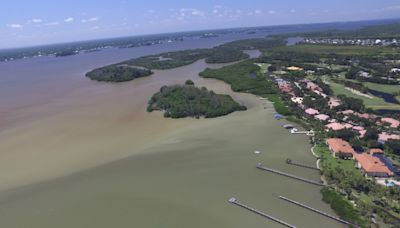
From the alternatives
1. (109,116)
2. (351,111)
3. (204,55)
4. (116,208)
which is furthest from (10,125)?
(204,55)

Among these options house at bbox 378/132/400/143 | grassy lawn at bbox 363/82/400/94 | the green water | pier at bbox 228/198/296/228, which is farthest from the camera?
grassy lawn at bbox 363/82/400/94

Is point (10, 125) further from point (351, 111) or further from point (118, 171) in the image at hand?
point (351, 111)

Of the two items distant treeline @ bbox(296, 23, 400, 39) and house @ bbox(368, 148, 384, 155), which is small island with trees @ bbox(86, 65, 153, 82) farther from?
distant treeline @ bbox(296, 23, 400, 39)

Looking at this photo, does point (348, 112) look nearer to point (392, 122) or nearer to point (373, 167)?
point (392, 122)

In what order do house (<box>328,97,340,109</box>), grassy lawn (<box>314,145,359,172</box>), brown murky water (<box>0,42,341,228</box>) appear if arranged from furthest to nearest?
1. house (<box>328,97,340,109</box>)
2. grassy lawn (<box>314,145,359,172</box>)
3. brown murky water (<box>0,42,341,228</box>)

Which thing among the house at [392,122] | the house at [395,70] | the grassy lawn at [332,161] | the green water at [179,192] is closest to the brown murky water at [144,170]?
the green water at [179,192]

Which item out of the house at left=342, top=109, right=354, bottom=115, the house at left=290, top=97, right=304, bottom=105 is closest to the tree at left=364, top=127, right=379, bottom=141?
the house at left=342, top=109, right=354, bottom=115
